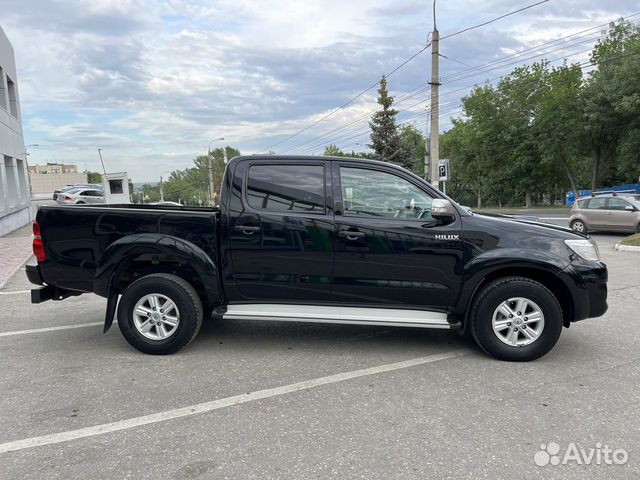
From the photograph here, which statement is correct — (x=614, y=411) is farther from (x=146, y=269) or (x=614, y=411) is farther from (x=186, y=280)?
(x=146, y=269)

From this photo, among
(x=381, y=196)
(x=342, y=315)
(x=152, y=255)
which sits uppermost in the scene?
(x=381, y=196)

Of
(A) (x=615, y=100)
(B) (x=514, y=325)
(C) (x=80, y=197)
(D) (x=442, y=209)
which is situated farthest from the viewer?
(C) (x=80, y=197)

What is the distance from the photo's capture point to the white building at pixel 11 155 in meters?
18.5

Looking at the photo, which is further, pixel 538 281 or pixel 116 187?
pixel 116 187

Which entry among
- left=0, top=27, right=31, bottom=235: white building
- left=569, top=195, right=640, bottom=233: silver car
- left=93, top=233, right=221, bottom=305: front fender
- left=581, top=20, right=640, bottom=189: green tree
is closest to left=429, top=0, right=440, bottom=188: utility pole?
left=569, top=195, right=640, bottom=233: silver car

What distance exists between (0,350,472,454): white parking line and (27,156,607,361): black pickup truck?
1.29 ft

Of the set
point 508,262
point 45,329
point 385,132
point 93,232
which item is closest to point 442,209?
point 508,262

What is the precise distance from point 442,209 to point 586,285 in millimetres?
1495

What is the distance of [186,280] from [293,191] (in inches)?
55.5

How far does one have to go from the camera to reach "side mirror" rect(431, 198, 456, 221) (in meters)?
4.14

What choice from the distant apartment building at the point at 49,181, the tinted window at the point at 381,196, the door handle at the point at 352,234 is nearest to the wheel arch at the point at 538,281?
the tinted window at the point at 381,196

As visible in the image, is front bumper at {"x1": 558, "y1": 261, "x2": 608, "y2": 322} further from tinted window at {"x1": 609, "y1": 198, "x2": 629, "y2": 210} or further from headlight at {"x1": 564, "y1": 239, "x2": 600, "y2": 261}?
tinted window at {"x1": 609, "y1": 198, "x2": 629, "y2": 210}

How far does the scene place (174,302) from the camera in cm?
444

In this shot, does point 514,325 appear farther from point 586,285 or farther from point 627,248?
point 627,248
